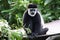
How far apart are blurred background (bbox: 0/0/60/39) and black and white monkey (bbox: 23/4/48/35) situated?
111cm

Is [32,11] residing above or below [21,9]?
above

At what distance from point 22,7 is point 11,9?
10.3 inches

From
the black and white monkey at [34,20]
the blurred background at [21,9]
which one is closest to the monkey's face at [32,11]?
the black and white monkey at [34,20]

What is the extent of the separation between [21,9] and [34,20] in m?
1.52

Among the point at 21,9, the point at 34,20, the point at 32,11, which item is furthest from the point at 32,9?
the point at 21,9

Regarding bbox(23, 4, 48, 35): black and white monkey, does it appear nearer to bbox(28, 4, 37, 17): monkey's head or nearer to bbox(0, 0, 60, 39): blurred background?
bbox(28, 4, 37, 17): monkey's head

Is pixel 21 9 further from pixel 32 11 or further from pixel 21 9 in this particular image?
pixel 32 11

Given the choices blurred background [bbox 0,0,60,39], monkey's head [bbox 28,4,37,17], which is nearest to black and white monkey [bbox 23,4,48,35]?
monkey's head [bbox 28,4,37,17]

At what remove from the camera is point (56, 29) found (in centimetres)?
449

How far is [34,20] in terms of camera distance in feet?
13.9

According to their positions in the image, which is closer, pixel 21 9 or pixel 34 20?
pixel 34 20

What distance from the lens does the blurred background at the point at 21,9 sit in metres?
5.66

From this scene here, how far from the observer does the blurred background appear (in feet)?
18.6

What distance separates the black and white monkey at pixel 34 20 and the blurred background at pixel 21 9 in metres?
1.11
